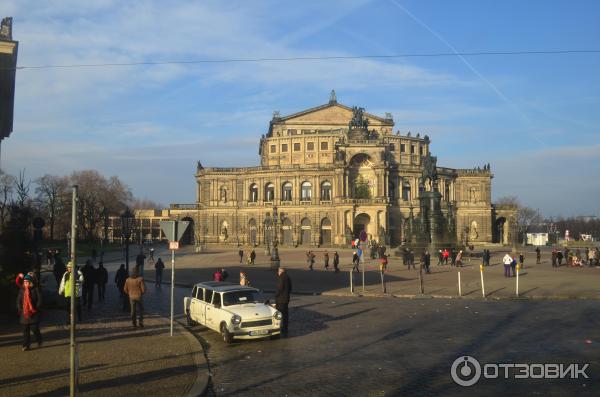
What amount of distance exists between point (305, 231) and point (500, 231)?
133 feet

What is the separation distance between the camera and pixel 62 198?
3553 inches

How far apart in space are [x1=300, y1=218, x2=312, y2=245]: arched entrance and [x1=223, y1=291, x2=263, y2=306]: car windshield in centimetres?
7858

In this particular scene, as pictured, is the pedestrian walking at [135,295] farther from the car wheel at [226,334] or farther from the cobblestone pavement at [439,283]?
the cobblestone pavement at [439,283]

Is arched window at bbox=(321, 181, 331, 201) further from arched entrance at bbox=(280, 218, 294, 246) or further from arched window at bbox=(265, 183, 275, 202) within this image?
arched window at bbox=(265, 183, 275, 202)

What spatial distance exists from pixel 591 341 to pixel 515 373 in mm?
4019

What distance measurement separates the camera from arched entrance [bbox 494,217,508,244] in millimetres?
107125

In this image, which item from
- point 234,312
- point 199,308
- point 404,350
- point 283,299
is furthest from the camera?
point 199,308

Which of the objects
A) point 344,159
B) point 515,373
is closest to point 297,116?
point 344,159

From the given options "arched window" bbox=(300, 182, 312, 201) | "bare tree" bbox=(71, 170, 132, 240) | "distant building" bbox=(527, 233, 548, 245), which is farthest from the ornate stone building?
"distant building" bbox=(527, 233, 548, 245)

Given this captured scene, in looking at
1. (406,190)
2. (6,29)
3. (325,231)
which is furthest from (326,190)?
(6,29)

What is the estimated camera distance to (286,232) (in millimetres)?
94938

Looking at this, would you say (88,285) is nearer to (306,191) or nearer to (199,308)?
(199,308)
